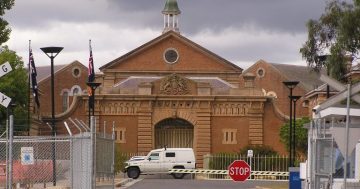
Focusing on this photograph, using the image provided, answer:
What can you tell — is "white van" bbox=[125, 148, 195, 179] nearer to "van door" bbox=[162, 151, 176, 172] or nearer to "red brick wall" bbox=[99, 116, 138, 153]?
"van door" bbox=[162, 151, 176, 172]

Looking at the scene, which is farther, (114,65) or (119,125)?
(114,65)

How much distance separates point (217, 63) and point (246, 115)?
11.8 meters

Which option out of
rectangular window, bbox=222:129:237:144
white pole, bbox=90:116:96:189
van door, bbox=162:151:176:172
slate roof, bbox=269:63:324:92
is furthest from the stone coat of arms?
white pole, bbox=90:116:96:189

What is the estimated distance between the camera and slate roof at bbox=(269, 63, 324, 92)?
117 metres

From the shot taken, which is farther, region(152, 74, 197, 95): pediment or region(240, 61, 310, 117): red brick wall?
region(240, 61, 310, 117): red brick wall

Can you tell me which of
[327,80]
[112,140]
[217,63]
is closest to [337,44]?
[112,140]

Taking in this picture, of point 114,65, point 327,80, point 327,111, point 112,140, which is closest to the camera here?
point 327,80

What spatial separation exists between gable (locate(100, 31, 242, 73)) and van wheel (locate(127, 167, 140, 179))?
30.3 meters

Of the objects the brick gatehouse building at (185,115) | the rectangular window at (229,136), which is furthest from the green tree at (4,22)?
the rectangular window at (229,136)

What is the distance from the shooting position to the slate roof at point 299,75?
116688mm

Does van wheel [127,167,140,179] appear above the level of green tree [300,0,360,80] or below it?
below

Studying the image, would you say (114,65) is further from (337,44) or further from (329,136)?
(329,136)

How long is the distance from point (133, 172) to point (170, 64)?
31645 mm

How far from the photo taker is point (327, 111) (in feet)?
77.5
